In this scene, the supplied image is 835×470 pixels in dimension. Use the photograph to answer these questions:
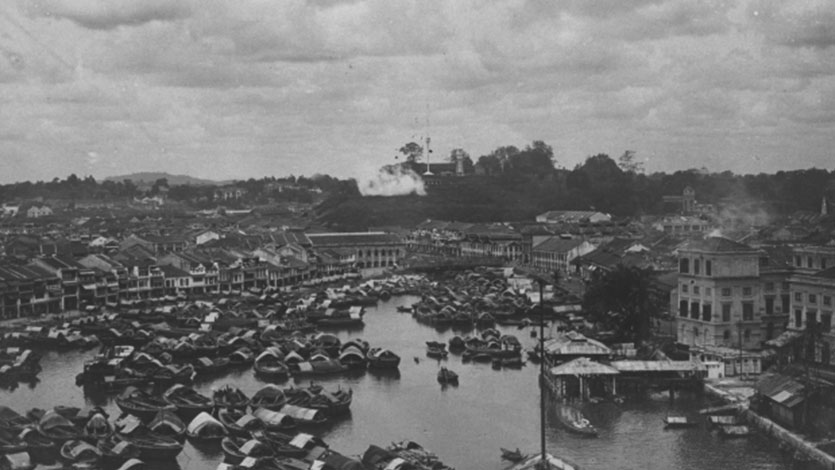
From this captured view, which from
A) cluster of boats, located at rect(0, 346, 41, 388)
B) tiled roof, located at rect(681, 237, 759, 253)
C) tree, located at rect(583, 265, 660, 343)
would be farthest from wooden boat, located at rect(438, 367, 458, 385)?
cluster of boats, located at rect(0, 346, 41, 388)

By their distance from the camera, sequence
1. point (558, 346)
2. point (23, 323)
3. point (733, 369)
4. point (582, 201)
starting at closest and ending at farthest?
1. point (733, 369)
2. point (558, 346)
3. point (23, 323)
4. point (582, 201)

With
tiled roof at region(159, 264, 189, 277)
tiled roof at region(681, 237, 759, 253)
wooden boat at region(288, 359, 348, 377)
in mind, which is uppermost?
tiled roof at region(681, 237, 759, 253)

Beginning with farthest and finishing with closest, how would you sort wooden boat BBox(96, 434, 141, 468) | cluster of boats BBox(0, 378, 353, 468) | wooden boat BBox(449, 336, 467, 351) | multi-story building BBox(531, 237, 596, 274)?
multi-story building BBox(531, 237, 596, 274)
wooden boat BBox(449, 336, 467, 351)
cluster of boats BBox(0, 378, 353, 468)
wooden boat BBox(96, 434, 141, 468)

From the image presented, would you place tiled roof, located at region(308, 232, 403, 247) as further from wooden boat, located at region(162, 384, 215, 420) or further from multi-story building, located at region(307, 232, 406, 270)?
wooden boat, located at region(162, 384, 215, 420)

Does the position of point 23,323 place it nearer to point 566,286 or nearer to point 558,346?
→ point 558,346

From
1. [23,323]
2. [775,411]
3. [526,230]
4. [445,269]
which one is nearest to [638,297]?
[775,411]

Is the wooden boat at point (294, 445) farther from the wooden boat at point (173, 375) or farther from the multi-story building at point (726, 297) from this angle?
the multi-story building at point (726, 297)
